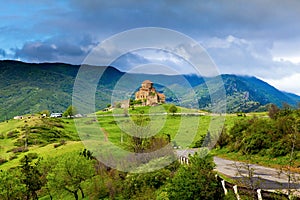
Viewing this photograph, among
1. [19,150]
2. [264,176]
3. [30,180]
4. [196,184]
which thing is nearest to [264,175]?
[264,176]

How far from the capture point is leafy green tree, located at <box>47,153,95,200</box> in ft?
161

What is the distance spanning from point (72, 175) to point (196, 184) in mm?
29047

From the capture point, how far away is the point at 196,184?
24359 mm

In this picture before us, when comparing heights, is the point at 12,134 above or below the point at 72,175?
below

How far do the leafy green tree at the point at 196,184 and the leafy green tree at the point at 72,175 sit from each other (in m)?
26.2

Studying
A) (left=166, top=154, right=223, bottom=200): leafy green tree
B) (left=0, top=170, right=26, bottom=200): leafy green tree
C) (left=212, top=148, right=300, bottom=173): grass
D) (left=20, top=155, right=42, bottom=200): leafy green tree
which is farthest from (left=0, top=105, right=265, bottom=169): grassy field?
(left=166, top=154, right=223, bottom=200): leafy green tree

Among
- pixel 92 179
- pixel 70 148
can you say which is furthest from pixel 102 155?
pixel 70 148

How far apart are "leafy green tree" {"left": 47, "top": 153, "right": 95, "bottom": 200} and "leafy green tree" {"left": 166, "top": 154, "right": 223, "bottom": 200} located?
26.2 m

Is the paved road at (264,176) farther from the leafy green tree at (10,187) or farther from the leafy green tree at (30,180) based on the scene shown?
the leafy green tree at (10,187)

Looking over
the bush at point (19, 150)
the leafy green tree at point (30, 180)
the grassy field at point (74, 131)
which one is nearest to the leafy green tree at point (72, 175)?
the leafy green tree at point (30, 180)

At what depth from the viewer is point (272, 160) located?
129 ft

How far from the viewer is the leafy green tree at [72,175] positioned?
49.2 metres

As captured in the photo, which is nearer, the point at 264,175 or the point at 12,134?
the point at 264,175

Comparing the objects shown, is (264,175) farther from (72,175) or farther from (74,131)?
(74,131)
